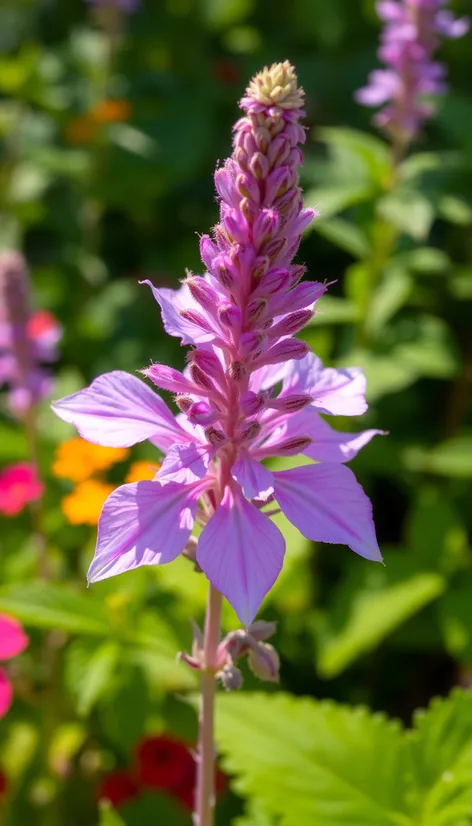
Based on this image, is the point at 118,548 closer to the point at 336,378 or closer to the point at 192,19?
the point at 336,378

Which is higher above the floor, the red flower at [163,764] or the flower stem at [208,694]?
the flower stem at [208,694]

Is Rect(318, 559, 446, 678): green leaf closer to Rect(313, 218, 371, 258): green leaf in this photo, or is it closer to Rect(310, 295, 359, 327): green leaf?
Rect(310, 295, 359, 327): green leaf

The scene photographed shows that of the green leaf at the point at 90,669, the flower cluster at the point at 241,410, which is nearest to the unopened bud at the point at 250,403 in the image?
the flower cluster at the point at 241,410

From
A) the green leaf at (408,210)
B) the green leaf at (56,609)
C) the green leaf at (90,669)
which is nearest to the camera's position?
the green leaf at (56,609)

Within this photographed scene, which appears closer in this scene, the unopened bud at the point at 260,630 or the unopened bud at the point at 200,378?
the unopened bud at the point at 200,378

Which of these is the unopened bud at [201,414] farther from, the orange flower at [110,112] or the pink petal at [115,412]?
the orange flower at [110,112]

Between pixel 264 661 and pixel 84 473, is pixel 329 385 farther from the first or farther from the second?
pixel 84 473
